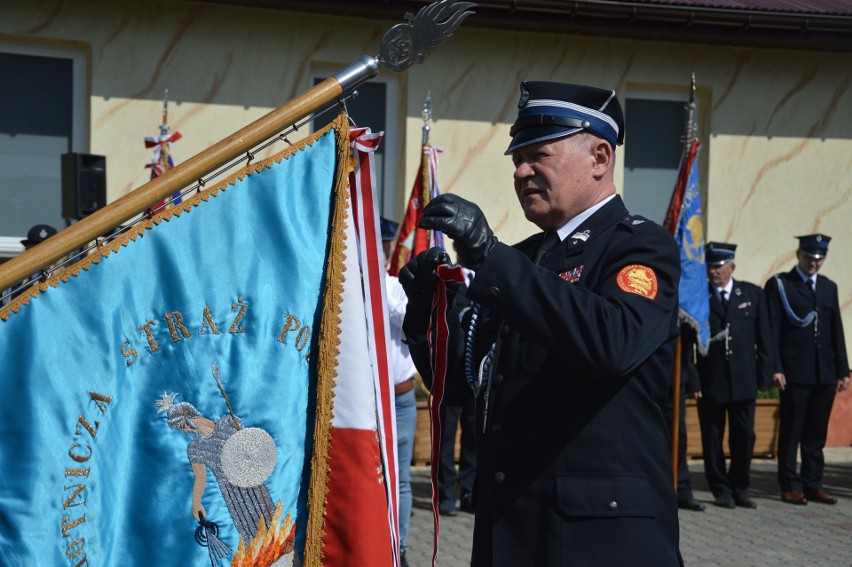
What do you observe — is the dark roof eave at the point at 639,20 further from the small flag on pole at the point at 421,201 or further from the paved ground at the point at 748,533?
the paved ground at the point at 748,533

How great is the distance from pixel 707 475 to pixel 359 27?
514 cm

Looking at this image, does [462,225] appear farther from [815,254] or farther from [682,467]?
[815,254]

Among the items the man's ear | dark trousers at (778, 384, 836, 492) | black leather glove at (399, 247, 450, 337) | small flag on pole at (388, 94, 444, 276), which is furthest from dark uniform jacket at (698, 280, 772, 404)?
the man's ear

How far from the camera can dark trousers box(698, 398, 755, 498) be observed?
930 cm

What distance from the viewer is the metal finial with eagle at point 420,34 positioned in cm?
272

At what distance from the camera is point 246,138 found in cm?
262

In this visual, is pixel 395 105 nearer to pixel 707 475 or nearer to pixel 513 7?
pixel 513 7

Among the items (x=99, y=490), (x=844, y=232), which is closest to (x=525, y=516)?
(x=99, y=490)

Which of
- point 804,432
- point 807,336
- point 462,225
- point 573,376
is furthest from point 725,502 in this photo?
point 462,225

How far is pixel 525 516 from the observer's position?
Answer: 269cm

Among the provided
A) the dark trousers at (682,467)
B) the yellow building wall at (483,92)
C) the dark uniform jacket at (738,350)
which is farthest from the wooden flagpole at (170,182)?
the yellow building wall at (483,92)

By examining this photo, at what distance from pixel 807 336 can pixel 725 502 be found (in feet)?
5.42

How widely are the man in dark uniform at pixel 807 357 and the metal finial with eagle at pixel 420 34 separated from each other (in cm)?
753

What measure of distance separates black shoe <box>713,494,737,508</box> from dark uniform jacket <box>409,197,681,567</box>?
6714 millimetres
